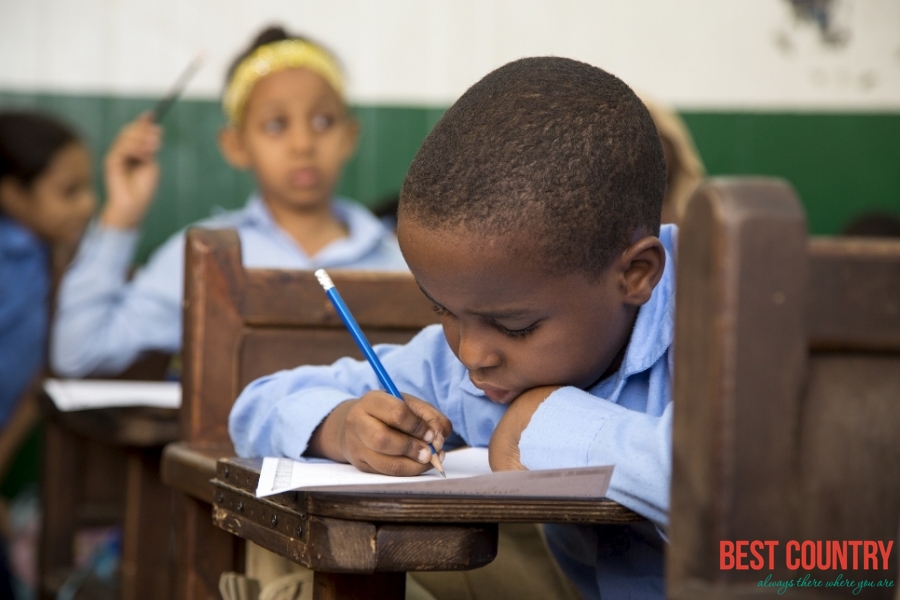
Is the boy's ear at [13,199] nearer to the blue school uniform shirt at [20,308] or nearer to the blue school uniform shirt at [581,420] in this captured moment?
the blue school uniform shirt at [20,308]

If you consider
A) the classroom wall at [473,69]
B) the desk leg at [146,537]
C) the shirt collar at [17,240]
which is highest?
the classroom wall at [473,69]

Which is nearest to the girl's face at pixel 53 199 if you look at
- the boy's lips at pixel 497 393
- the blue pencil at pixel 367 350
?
the blue pencil at pixel 367 350

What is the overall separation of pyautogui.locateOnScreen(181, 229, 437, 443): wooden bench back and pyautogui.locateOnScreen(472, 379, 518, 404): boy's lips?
44cm

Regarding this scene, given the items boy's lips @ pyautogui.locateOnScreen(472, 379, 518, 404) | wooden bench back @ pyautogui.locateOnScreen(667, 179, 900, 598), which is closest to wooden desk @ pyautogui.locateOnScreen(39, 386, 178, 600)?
boy's lips @ pyautogui.locateOnScreen(472, 379, 518, 404)

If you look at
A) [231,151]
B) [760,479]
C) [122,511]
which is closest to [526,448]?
[760,479]

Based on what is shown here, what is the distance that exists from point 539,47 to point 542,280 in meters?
3.37

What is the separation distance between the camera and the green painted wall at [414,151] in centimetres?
422

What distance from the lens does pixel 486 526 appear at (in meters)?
0.96

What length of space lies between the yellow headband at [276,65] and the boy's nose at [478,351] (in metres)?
2.01

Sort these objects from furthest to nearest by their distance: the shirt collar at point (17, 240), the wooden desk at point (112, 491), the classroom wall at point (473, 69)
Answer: the classroom wall at point (473, 69) < the shirt collar at point (17, 240) < the wooden desk at point (112, 491)

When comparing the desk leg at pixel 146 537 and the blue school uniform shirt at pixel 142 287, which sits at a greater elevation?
the blue school uniform shirt at pixel 142 287

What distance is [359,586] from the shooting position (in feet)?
3.32

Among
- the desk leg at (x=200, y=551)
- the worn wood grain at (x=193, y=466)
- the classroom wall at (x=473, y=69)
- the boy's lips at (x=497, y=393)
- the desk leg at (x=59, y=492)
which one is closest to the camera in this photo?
the boy's lips at (x=497, y=393)

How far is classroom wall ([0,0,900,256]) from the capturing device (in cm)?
418
